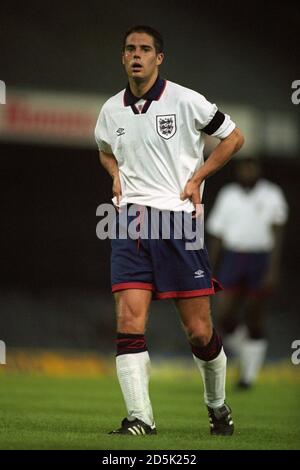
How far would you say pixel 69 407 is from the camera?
8.80m

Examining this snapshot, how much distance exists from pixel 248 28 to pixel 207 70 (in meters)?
0.93

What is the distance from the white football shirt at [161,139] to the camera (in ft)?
21.7

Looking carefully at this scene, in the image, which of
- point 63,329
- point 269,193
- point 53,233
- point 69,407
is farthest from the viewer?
point 53,233

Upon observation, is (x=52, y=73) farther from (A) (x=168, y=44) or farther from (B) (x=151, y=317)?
(B) (x=151, y=317)

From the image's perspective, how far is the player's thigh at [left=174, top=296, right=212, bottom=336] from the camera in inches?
261

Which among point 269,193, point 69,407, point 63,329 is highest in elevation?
point 269,193

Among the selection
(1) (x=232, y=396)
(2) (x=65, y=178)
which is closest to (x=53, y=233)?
(2) (x=65, y=178)

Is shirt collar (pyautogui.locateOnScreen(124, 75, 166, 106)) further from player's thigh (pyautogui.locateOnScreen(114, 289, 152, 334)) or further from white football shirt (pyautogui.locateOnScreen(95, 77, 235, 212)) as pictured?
player's thigh (pyautogui.locateOnScreen(114, 289, 152, 334))

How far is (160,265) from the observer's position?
21.7ft
